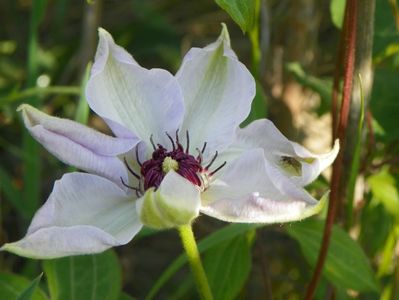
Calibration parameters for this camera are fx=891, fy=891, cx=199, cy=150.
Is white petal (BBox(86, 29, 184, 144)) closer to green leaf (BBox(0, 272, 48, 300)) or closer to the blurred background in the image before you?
the blurred background

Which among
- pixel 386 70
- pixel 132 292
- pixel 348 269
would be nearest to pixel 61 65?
pixel 132 292

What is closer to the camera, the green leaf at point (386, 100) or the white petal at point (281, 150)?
the white petal at point (281, 150)

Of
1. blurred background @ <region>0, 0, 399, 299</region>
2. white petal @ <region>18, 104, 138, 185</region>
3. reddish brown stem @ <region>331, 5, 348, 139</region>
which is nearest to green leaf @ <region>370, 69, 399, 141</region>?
→ blurred background @ <region>0, 0, 399, 299</region>

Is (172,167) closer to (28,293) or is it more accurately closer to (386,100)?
(28,293)

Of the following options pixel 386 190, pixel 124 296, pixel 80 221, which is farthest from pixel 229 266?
pixel 80 221

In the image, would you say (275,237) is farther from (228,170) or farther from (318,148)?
(228,170)

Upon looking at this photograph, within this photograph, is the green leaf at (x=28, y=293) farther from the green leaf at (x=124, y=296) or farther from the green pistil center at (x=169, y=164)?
the green leaf at (x=124, y=296)

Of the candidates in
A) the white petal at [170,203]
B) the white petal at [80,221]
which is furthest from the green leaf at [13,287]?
the white petal at [170,203]
